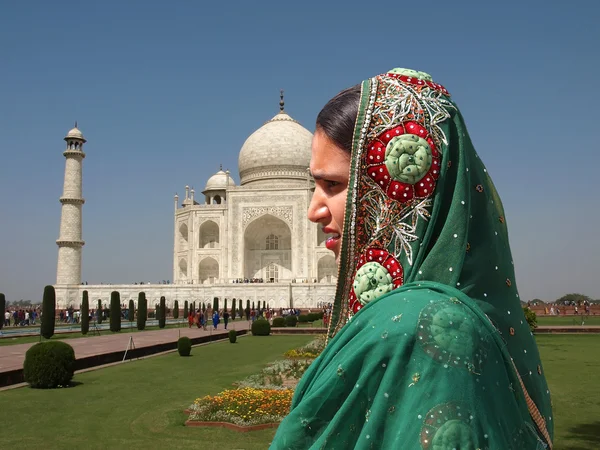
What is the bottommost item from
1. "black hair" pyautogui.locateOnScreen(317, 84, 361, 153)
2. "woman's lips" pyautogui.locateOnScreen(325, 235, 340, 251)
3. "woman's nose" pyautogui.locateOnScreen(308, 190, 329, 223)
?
"woman's lips" pyautogui.locateOnScreen(325, 235, 340, 251)

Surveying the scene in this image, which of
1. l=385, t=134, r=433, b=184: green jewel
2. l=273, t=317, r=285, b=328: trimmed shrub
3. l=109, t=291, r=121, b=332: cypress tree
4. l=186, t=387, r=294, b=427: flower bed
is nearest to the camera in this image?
l=385, t=134, r=433, b=184: green jewel

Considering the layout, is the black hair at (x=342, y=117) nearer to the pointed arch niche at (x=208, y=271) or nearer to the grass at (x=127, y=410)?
the grass at (x=127, y=410)

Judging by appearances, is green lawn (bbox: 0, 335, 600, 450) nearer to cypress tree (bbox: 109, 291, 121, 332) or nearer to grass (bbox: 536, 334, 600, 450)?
grass (bbox: 536, 334, 600, 450)

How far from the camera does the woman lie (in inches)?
31.1

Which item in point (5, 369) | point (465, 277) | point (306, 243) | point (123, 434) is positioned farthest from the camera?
point (306, 243)

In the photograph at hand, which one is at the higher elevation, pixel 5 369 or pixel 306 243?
pixel 306 243

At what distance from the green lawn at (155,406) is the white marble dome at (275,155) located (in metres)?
23.5

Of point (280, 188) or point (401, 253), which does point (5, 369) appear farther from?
point (280, 188)

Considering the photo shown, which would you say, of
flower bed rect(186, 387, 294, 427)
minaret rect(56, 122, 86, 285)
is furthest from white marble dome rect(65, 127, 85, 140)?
flower bed rect(186, 387, 294, 427)

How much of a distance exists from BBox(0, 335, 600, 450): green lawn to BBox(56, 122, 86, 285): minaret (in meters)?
20.2

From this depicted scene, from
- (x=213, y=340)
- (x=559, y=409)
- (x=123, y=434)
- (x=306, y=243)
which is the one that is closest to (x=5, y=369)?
(x=123, y=434)

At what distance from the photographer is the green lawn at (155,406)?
15.1 ft

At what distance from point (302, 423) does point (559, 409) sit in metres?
5.61

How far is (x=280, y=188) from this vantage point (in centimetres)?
3125
